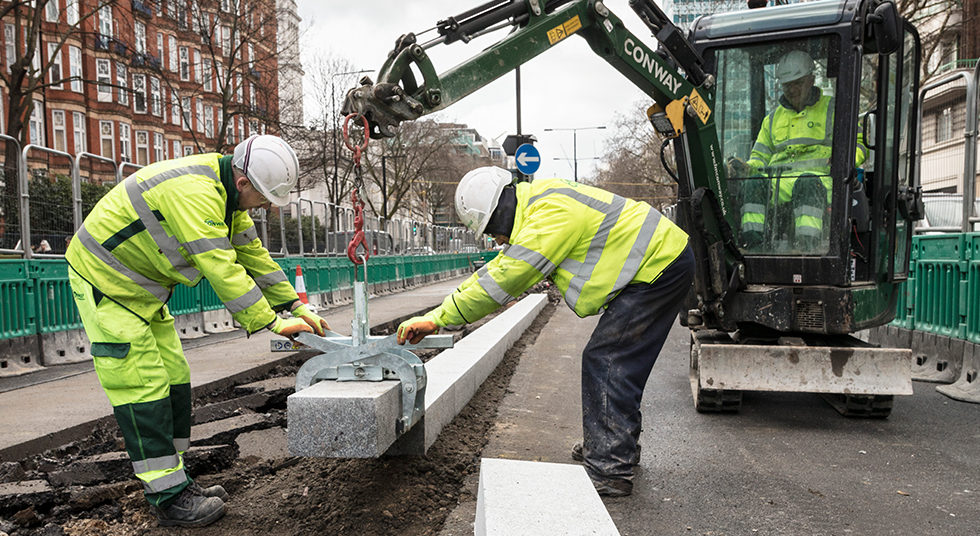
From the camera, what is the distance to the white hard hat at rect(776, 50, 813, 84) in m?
5.91

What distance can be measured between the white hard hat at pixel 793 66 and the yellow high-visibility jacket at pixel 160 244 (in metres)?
4.66

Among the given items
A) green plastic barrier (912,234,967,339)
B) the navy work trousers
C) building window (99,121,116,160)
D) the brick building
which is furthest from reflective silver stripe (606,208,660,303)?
building window (99,121,116,160)

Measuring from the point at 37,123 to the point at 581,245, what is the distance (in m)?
36.1

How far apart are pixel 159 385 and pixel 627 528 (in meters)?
2.43

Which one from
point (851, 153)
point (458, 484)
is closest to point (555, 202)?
point (458, 484)

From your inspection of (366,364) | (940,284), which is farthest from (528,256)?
(940,284)

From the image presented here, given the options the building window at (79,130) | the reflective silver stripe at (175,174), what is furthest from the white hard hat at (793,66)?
the building window at (79,130)

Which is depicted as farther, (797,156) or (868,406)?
(797,156)

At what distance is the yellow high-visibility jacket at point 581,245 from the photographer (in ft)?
12.7

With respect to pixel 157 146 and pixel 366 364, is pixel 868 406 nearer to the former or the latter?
pixel 366 364

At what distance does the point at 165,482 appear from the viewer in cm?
348

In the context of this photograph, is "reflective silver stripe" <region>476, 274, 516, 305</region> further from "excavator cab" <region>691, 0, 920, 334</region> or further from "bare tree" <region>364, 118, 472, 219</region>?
"bare tree" <region>364, 118, 472, 219</region>

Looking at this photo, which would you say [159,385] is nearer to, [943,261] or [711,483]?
[711,483]

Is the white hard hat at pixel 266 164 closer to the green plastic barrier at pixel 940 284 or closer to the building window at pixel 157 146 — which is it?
the green plastic barrier at pixel 940 284
